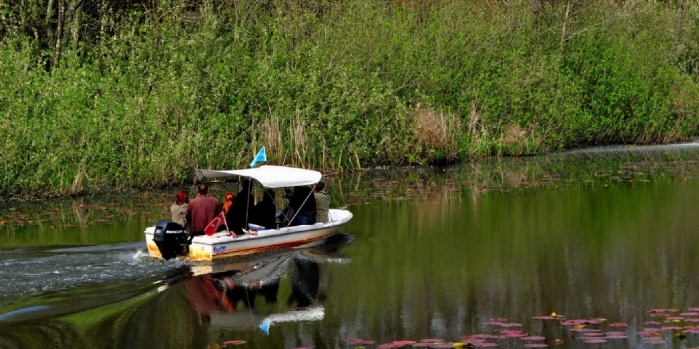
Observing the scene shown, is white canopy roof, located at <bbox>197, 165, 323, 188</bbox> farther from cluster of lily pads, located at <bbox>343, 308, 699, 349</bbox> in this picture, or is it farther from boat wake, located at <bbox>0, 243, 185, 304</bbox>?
cluster of lily pads, located at <bbox>343, 308, 699, 349</bbox>

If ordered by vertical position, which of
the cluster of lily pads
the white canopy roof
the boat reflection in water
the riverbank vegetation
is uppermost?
the riverbank vegetation

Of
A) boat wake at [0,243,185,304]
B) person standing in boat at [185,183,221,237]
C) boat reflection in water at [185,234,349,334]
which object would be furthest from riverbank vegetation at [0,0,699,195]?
boat reflection in water at [185,234,349,334]

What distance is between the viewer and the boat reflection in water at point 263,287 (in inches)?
620

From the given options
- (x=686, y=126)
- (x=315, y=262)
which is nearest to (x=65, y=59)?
(x=315, y=262)

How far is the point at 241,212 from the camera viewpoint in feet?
70.4

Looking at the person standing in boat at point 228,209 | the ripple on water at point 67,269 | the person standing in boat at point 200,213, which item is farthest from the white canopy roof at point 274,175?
the ripple on water at point 67,269

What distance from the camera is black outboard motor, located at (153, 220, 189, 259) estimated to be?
19844mm

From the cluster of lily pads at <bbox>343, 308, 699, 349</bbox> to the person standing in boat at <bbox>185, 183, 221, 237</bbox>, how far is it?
23.4 ft

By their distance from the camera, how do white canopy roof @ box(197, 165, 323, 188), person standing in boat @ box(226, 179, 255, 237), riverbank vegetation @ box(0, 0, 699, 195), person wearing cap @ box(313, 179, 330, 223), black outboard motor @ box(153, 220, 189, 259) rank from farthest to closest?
1. riverbank vegetation @ box(0, 0, 699, 195)
2. person wearing cap @ box(313, 179, 330, 223)
3. white canopy roof @ box(197, 165, 323, 188)
4. person standing in boat @ box(226, 179, 255, 237)
5. black outboard motor @ box(153, 220, 189, 259)

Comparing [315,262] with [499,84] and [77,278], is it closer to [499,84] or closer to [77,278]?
[77,278]

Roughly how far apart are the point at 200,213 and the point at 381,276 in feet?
12.7

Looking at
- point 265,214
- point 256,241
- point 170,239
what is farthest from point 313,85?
point 170,239

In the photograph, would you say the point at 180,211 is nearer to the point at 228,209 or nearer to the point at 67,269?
the point at 228,209

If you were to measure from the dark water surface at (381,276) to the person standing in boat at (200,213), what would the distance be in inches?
33.4
